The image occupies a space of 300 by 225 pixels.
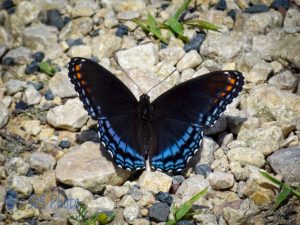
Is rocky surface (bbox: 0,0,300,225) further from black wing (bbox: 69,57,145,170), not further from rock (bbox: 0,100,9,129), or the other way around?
black wing (bbox: 69,57,145,170)

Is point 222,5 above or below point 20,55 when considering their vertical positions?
above

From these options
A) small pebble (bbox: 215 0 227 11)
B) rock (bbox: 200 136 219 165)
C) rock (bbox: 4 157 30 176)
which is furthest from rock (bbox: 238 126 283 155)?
rock (bbox: 4 157 30 176)

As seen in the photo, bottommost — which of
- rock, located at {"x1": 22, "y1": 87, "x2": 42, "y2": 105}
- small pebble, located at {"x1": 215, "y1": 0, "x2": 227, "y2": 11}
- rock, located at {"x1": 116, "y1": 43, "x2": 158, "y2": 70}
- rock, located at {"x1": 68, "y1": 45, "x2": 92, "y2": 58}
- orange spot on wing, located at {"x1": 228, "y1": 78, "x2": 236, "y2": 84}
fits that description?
rock, located at {"x1": 22, "y1": 87, "x2": 42, "y2": 105}

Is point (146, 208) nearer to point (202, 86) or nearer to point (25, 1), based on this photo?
point (202, 86)

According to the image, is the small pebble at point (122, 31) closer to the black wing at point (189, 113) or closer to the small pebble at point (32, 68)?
the small pebble at point (32, 68)

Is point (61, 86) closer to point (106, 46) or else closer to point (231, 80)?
point (106, 46)

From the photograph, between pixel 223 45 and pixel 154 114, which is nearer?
pixel 154 114

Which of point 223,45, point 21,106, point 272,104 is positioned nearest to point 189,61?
point 223,45
